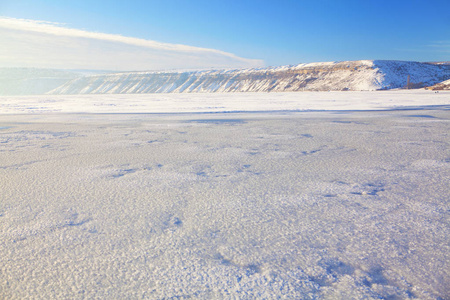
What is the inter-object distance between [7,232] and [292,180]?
267 cm

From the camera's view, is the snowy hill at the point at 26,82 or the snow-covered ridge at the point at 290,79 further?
the snowy hill at the point at 26,82

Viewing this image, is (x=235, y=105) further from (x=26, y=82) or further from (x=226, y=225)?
(x=26, y=82)

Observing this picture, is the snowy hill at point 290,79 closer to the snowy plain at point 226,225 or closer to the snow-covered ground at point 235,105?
the snow-covered ground at point 235,105

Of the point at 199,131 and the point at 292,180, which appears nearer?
the point at 292,180

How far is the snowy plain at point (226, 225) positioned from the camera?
1.77m

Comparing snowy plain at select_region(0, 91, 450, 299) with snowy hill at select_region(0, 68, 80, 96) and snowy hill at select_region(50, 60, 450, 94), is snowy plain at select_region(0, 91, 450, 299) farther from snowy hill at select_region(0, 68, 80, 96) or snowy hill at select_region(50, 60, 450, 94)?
snowy hill at select_region(0, 68, 80, 96)

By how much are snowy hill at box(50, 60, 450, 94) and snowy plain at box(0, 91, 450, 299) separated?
51922 millimetres

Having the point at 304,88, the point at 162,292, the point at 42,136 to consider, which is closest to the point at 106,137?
the point at 42,136

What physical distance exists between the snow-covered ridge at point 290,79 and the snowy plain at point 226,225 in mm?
51584

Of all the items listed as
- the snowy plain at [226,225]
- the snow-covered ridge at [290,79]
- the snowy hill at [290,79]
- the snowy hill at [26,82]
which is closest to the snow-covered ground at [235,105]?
the snowy plain at [226,225]

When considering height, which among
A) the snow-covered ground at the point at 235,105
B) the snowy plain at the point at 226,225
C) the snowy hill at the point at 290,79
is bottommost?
the snowy plain at the point at 226,225

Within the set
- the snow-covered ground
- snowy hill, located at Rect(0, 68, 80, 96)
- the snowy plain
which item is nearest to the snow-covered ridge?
snowy hill, located at Rect(0, 68, 80, 96)

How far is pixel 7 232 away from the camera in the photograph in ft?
7.85

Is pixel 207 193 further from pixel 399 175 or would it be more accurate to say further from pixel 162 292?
pixel 399 175
